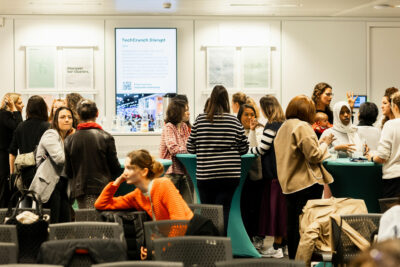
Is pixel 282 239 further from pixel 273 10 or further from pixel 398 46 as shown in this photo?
pixel 398 46

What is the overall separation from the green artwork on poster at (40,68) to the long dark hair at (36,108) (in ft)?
16.2

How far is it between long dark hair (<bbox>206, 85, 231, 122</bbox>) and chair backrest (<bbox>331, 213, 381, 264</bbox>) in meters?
1.80

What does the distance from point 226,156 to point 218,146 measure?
12cm

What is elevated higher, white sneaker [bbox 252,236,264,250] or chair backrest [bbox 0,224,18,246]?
chair backrest [bbox 0,224,18,246]

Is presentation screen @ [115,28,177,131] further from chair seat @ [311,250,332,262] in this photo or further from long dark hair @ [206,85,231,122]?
chair seat @ [311,250,332,262]

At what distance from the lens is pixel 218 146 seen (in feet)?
17.6

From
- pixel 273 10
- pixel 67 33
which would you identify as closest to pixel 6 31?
pixel 67 33

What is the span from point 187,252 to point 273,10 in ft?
26.5

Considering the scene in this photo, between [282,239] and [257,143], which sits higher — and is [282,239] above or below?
below

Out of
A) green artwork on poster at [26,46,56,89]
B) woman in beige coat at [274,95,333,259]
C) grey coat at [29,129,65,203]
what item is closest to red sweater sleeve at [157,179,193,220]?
woman in beige coat at [274,95,333,259]

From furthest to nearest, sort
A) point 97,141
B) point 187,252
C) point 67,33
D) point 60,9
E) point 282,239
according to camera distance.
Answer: point 67,33, point 60,9, point 282,239, point 97,141, point 187,252

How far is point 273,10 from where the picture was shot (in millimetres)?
10500

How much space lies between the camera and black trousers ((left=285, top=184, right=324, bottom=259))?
5.11 meters

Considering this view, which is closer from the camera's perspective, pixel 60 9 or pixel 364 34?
pixel 60 9
